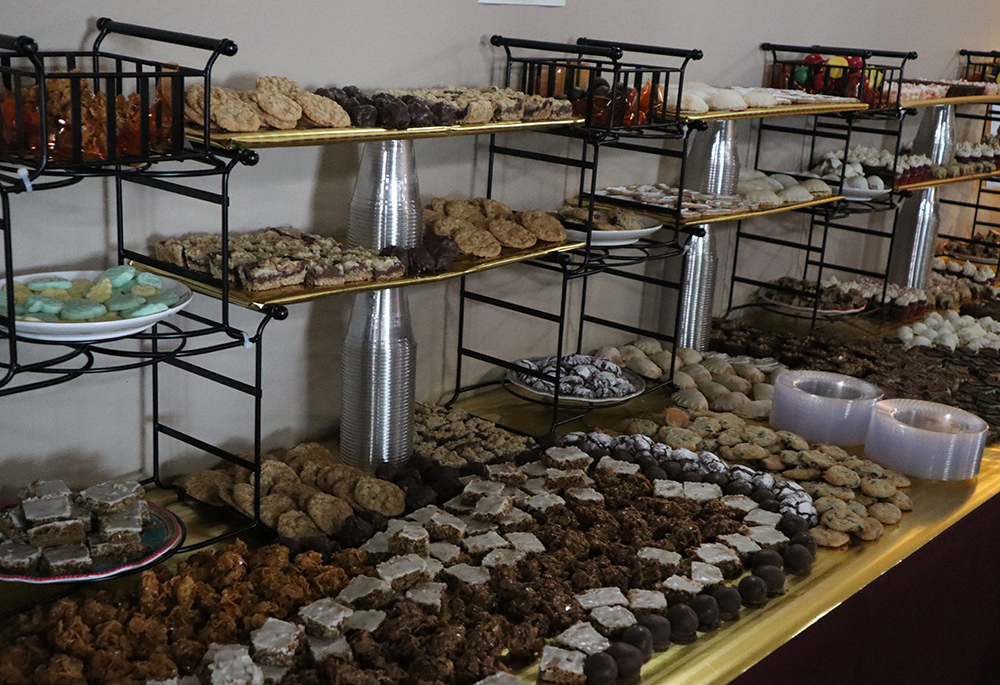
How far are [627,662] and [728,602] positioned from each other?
0.34m

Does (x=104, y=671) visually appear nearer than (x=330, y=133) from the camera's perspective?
Yes

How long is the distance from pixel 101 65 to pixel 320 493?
3.43ft

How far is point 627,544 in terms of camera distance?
2.37 meters

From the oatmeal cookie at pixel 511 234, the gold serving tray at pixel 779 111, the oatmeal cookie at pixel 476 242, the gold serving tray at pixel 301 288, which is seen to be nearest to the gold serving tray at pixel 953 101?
the gold serving tray at pixel 779 111

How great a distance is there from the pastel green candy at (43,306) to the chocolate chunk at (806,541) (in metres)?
1.64

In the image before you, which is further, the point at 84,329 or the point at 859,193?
the point at 859,193

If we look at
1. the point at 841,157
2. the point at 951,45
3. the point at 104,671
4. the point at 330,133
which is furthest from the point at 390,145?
the point at 951,45

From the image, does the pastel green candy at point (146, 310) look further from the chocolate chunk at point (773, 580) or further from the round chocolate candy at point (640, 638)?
the chocolate chunk at point (773, 580)

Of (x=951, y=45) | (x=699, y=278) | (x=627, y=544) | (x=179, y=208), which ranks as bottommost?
(x=627, y=544)

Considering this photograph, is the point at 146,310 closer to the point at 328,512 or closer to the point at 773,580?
the point at 328,512

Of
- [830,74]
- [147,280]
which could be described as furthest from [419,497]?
[830,74]

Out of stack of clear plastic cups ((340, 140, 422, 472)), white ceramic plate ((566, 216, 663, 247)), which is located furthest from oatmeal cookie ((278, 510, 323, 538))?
white ceramic plate ((566, 216, 663, 247))

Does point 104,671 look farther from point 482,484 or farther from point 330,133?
point 330,133

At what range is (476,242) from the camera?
2.78 m
